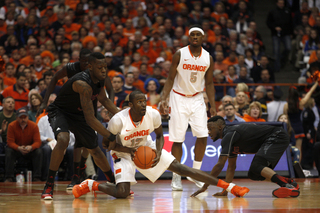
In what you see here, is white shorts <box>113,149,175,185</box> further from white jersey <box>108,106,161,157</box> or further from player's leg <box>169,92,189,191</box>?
player's leg <box>169,92,189,191</box>

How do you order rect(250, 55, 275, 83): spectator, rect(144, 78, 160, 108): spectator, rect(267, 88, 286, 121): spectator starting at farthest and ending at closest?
rect(250, 55, 275, 83): spectator < rect(267, 88, 286, 121): spectator < rect(144, 78, 160, 108): spectator

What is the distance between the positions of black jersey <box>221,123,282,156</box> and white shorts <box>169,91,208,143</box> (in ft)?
2.88

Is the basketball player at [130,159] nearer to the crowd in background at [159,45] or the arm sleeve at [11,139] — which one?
the arm sleeve at [11,139]

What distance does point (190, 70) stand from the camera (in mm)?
7254

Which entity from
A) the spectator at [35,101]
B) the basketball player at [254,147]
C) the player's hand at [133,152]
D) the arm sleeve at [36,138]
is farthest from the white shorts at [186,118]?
the spectator at [35,101]

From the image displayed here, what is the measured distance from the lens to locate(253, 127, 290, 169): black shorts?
628 centimetres

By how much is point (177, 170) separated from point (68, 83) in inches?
75.0

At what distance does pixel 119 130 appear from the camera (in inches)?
232

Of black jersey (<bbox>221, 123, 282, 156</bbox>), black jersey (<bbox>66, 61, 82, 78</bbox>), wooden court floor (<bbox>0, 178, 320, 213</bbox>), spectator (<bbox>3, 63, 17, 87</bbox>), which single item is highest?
spectator (<bbox>3, 63, 17, 87</bbox>)

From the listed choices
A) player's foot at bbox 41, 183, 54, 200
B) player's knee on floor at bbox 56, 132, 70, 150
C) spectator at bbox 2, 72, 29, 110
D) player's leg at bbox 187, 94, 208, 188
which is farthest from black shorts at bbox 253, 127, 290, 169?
spectator at bbox 2, 72, 29, 110

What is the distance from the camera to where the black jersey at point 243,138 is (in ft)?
20.2

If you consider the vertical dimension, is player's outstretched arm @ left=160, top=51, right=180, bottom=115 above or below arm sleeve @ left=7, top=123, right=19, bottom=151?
above

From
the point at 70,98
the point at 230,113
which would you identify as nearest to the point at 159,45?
the point at 230,113

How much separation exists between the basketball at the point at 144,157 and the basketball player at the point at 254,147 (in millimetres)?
856
